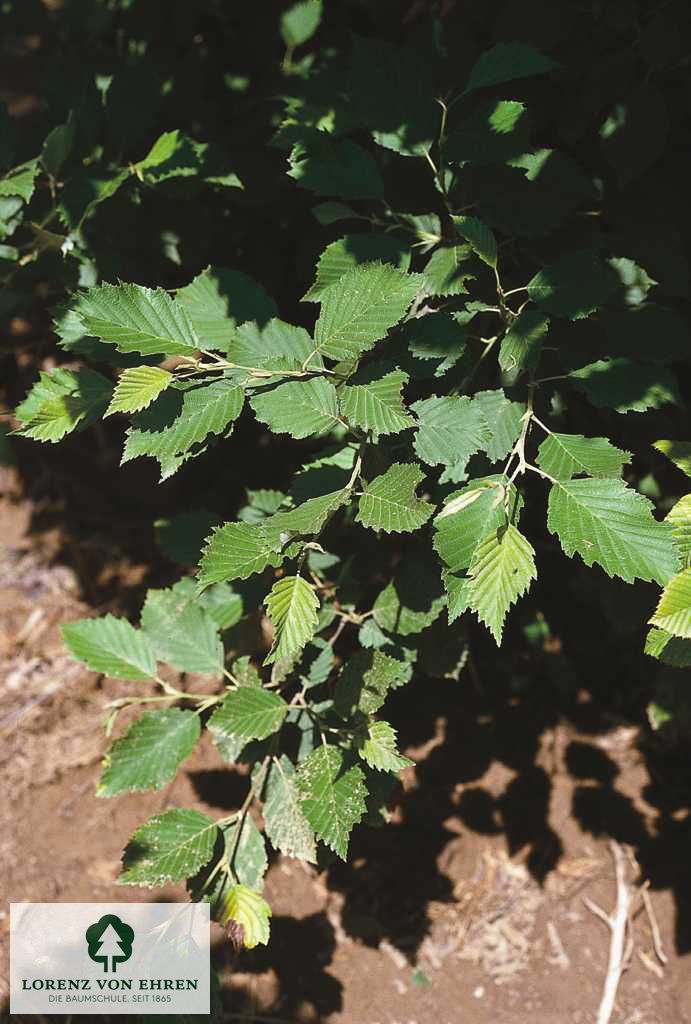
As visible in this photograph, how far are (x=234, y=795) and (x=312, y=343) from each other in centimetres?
158

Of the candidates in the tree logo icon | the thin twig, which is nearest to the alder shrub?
the tree logo icon

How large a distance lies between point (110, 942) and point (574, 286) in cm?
207

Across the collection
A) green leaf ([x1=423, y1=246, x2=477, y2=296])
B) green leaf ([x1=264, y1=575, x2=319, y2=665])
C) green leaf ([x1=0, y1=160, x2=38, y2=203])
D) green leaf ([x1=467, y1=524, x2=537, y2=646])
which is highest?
green leaf ([x1=0, y1=160, x2=38, y2=203])

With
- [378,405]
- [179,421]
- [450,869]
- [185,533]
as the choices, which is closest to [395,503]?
[378,405]

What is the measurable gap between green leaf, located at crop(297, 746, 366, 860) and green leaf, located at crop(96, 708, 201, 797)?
0.31 metres

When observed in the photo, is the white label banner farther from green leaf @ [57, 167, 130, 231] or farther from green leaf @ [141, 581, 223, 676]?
green leaf @ [57, 167, 130, 231]

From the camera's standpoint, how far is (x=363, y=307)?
155 cm

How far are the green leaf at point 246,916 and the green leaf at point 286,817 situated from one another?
108 mm

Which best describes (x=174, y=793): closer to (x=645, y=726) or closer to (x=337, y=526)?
(x=337, y=526)

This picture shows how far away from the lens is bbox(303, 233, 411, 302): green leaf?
1764 mm

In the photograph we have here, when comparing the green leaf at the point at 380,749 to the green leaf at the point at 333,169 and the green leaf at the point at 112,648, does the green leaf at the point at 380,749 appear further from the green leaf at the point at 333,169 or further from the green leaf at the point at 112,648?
the green leaf at the point at 333,169

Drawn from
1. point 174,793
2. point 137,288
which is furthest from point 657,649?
point 174,793

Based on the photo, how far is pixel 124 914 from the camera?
243 cm

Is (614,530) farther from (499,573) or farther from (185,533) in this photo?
(185,533)
